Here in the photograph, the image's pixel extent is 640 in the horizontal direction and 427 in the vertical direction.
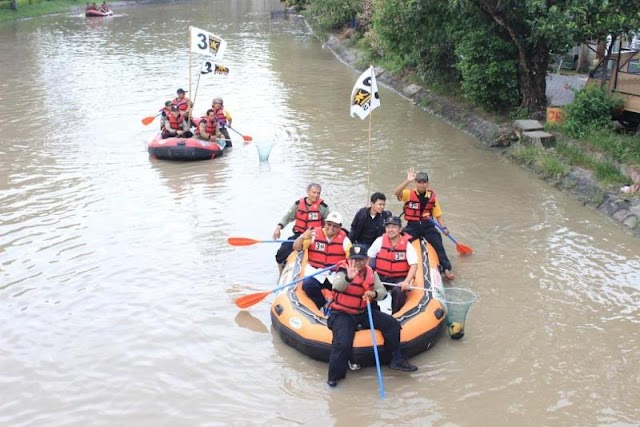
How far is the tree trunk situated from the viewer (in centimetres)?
1516

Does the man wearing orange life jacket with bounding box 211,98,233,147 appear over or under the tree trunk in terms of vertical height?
under

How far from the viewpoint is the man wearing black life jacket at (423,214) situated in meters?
9.09

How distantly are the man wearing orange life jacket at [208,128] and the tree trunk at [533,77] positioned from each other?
22.9 feet

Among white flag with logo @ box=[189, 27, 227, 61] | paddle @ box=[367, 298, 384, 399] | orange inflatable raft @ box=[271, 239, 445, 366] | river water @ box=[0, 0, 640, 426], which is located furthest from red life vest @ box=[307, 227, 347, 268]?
white flag with logo @ box=[189, 27, 227, 61]

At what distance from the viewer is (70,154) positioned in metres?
14.7

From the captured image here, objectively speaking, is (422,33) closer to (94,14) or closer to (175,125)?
(175,125)

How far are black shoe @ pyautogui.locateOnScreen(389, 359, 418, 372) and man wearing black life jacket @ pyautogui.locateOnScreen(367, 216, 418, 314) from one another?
32.2 inches

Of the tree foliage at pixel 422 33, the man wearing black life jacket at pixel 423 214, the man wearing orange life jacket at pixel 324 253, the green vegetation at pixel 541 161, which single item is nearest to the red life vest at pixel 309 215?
the man wearing orange life jacket at pixel 324 253

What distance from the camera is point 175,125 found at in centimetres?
1473

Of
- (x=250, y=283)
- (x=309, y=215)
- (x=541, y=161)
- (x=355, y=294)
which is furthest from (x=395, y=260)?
(x=541, y=161)

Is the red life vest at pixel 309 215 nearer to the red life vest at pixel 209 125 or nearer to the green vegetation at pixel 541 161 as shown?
the green vegetation at pixel 541 161

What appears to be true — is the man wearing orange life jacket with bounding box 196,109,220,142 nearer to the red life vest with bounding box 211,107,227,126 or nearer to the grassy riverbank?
the red life vest with bounding box 211,107,227,126

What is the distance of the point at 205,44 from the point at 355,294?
32.3 ft

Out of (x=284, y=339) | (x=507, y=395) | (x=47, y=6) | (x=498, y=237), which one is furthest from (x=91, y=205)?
(x=47, y=6)
